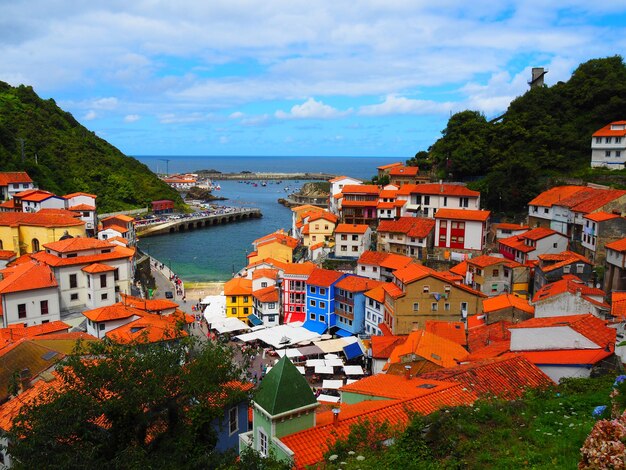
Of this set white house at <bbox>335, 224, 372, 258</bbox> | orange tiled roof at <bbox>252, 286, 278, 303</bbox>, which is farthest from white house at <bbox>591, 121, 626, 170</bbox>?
orange tiled roof at <bbox>252, 286, 278, 303</bbox>

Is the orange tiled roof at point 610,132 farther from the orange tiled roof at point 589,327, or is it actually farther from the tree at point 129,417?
the tree at point 129,417

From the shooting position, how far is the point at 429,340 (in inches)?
898

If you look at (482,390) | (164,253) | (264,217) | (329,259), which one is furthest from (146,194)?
(482,390)

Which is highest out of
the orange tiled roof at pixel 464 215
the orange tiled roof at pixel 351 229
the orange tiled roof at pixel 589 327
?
the orange tiled roof at pixel 464 215

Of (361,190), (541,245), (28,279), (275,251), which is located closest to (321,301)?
(275,251)

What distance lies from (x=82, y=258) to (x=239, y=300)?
456 inches

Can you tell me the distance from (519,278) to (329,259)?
1732cm

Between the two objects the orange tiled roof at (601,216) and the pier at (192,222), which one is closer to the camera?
the orange tiled roof at (601,216)

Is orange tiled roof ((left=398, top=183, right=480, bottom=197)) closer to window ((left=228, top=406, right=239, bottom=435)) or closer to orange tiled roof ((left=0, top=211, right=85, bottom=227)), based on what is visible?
orange tiled roof ((left=0, top=211, right=85, bottom=227))

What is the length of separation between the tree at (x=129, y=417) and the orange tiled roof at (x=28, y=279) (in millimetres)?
21253

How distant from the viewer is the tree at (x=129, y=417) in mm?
9711

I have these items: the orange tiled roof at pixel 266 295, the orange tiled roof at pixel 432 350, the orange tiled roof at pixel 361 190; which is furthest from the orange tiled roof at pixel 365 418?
the orange tiled roof at pixel 361 190

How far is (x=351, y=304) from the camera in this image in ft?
113

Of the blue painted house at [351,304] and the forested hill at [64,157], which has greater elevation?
the forested hill at [64,157]
